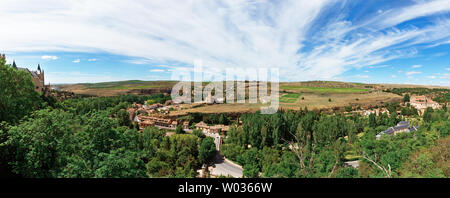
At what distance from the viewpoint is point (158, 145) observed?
14.3 m

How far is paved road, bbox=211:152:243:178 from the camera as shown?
13.6 metres

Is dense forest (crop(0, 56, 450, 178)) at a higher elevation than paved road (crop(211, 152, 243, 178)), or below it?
higher

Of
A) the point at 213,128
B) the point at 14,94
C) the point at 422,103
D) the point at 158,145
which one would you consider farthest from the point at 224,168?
the point at 422,103

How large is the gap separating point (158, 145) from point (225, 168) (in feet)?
17.1

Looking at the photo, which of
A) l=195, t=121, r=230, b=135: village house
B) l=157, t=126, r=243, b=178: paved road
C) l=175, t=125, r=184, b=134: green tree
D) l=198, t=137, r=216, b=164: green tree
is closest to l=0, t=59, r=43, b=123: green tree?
l=175, t=125, r=184, b=134: green tree

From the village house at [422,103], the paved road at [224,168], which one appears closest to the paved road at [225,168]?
the paved road at [224,168]

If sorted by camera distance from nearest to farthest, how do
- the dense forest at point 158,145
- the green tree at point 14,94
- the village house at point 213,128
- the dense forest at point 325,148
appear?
the dense forest at point 158,145
the green tree at point 14,94
the dense forest at point 325,148
the village house at point 213,128

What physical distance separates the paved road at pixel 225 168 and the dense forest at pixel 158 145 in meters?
0.61

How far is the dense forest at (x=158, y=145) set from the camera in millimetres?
4301

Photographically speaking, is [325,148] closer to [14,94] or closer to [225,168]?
[225,168]

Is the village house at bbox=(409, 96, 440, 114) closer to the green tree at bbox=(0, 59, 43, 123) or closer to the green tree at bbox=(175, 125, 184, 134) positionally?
the green tree at bbox=(175, 125, 184, 134)

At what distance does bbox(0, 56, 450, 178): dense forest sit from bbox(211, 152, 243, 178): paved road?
0.61 meters

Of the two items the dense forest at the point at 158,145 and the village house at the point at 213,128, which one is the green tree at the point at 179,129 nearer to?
the dense forest at the point at 158,145
